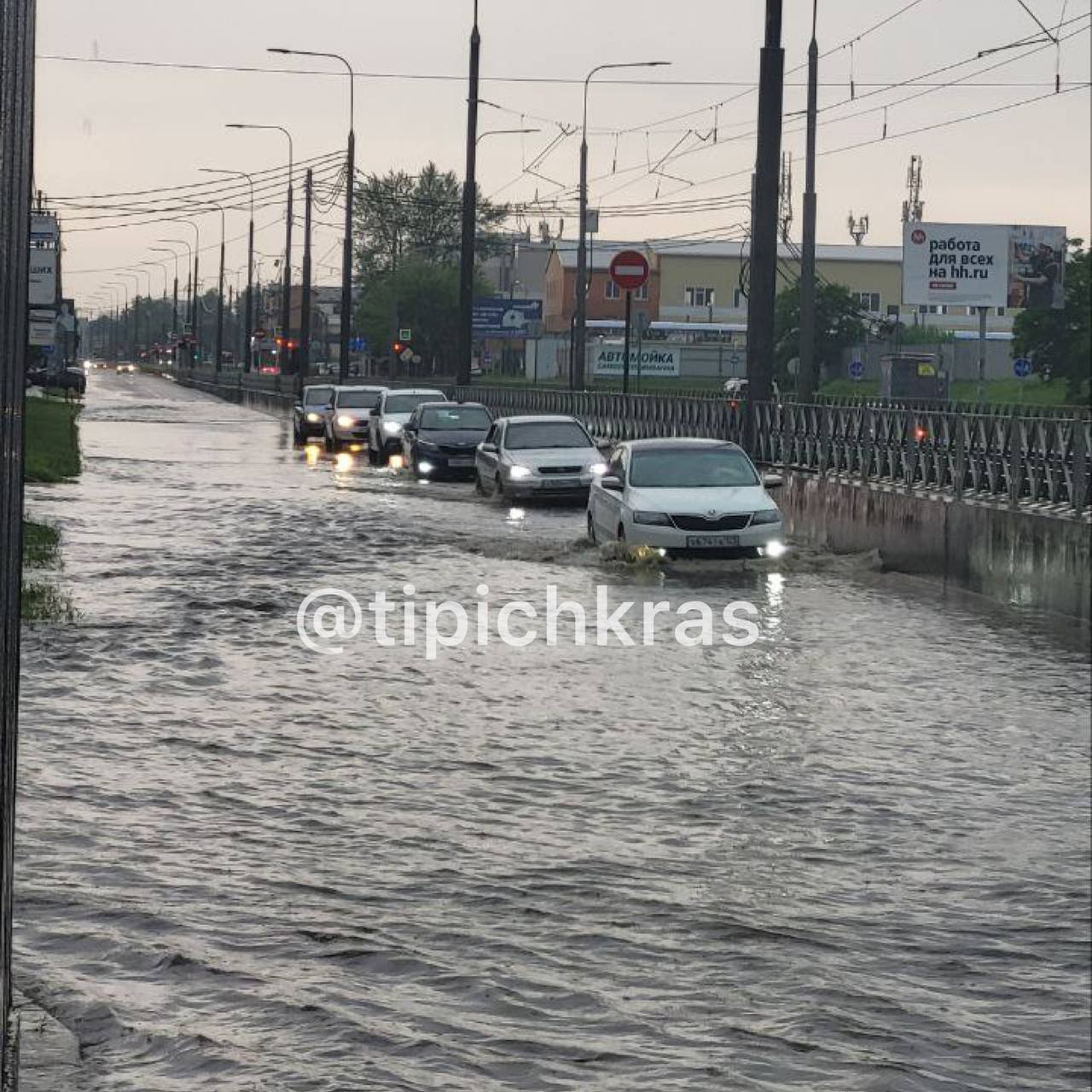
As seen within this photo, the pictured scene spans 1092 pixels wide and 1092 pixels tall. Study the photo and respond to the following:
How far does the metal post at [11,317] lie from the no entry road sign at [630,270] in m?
33.6

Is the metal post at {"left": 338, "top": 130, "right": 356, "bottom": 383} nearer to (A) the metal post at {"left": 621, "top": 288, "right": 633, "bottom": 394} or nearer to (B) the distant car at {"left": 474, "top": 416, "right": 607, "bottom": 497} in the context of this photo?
(A) the metal post at {"left": 621, "top": 288, "right": 633, "bottom": 394}

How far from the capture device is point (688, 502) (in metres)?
23.1

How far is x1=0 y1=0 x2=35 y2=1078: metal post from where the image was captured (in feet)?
13.6

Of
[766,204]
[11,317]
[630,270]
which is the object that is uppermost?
[766,204]

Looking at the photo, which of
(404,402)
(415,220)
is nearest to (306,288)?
(404,402)

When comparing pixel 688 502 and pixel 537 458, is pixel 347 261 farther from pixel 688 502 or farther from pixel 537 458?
pixel 688 502

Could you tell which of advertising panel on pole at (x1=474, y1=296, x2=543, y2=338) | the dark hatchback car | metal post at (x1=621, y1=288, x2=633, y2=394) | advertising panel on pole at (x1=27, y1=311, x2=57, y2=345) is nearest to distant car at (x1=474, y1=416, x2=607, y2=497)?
the dark hatchback car

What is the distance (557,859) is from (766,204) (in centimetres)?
2002

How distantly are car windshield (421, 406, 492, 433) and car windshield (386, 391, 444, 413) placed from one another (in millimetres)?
4447

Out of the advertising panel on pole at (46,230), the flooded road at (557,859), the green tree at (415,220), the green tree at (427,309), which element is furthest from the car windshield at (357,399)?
the green tree at (415,220)

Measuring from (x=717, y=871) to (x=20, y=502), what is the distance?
4.79 metres

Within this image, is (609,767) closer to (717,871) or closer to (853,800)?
(853,800)

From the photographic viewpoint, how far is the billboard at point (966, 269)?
266 feet

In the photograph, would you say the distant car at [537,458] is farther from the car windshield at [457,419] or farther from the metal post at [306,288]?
the metal post at [306,288]
